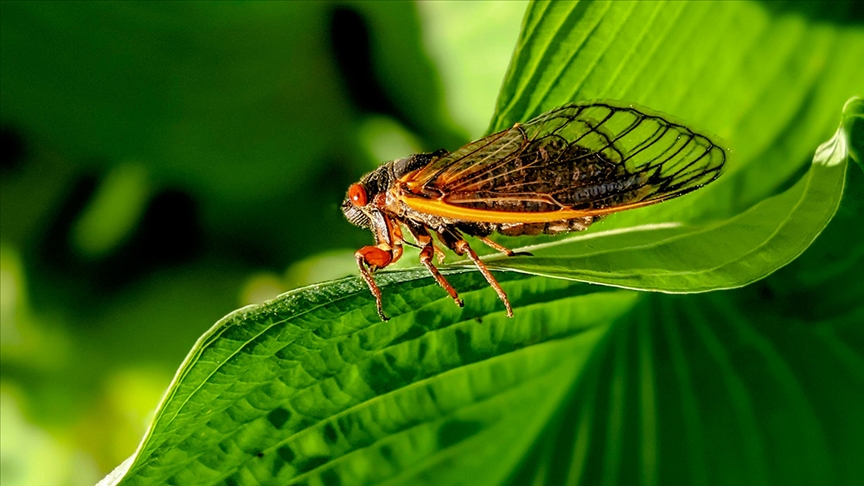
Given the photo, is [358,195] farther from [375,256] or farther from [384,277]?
[384,277]

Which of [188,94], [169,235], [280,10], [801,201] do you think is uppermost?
[280,10]

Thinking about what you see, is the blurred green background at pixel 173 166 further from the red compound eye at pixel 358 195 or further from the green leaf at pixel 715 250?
the green leaf at pixel 715 250

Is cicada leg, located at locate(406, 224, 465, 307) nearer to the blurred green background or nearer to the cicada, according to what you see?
the cicada

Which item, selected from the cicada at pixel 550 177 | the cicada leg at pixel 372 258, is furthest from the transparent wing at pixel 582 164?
the cicada leg at pixel 372 258

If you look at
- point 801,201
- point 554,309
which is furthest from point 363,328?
point 801,201

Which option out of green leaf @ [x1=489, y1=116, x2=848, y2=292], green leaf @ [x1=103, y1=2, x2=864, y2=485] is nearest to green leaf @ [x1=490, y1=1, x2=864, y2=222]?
green leaf @ [x1=103, y1=2, x2=864, y2=485]

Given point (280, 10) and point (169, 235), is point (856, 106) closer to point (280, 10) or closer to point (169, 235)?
point (280, 10)

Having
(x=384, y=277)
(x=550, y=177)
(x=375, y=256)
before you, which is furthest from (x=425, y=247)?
(x=384, y=277)
